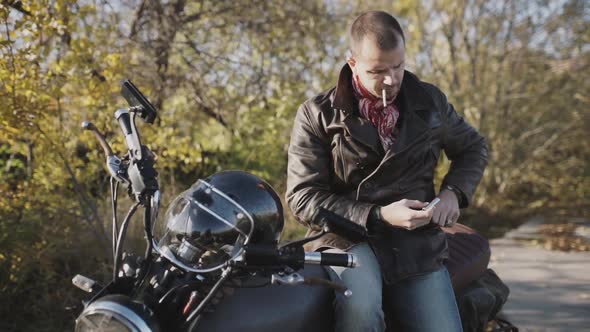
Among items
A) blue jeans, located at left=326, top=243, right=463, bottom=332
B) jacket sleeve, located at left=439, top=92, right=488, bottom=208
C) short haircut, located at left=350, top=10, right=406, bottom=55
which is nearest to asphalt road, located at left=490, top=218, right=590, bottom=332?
jacket sleeve, located at left=439, top=92, right=488, bottom=208

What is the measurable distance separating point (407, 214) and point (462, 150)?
0.68 metres

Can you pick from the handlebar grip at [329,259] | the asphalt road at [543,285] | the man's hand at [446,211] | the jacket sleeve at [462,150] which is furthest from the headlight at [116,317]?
the asphalt road at [543,285]

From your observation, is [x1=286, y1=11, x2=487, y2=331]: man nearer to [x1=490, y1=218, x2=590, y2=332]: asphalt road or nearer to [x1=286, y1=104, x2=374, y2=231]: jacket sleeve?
[x1=286, y1=104, x2=374, y2=231]: jacket sleeve

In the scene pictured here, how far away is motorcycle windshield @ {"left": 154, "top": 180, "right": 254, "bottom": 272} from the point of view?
1.78 meters

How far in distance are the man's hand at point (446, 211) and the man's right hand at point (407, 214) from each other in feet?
0.24

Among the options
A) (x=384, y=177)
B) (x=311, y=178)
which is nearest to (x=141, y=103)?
(x=311, y=178)

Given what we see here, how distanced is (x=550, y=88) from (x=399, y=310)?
11131mm

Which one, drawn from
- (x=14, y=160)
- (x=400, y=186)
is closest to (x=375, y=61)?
(x=400, y=186)

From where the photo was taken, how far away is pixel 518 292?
5383mm

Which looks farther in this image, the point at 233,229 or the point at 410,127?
the point at 410,127

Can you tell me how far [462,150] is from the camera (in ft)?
8.96

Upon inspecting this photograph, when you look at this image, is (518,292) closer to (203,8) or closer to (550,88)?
(203,8)

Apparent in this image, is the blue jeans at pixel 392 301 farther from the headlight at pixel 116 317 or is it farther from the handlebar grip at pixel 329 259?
the headlight at pixel 116 317

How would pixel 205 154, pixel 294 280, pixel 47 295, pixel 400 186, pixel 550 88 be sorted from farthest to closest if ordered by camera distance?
pixel 550 88
pixel 205 154
pixel 47 295
pixel 400 186
pixel 294 280
